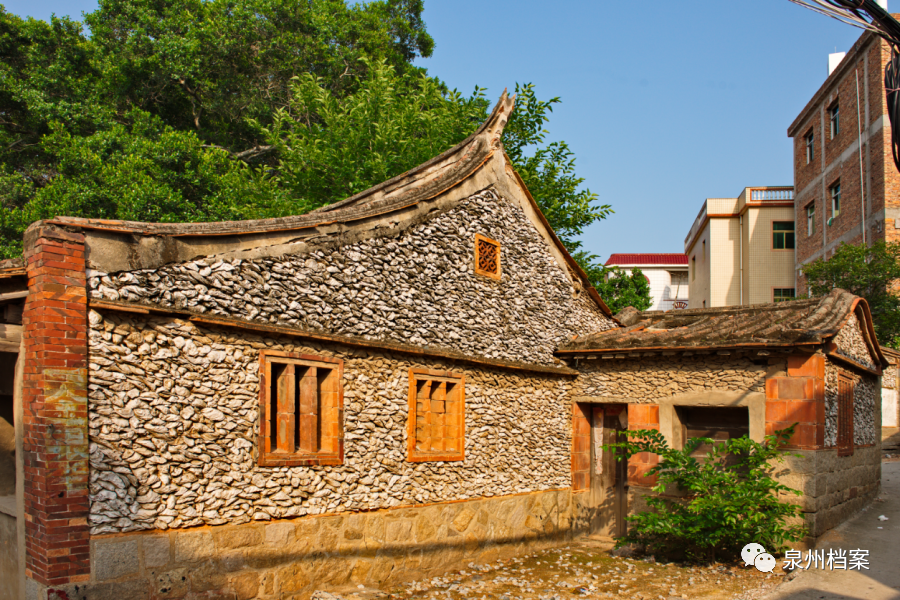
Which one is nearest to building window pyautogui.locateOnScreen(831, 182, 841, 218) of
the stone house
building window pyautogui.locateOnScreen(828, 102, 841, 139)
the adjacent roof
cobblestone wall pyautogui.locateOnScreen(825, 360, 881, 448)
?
building window pyautogui.locateOnScreen(828, 102, 841, 139)

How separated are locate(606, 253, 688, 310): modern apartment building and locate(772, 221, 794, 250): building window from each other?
12.1 m

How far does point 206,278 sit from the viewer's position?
6.55 meters

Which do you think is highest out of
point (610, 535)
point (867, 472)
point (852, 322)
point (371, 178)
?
point (371, 178)

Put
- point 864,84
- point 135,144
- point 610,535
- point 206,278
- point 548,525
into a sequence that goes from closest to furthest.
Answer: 1. point 206,278
2. point 548,525
3. point 610,535
4. point 135,144
5. point 864,84

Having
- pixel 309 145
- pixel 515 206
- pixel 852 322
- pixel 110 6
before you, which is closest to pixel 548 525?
pixel 515 206

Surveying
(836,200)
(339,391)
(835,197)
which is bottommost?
(339,391)

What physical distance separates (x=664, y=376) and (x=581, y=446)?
214 cm

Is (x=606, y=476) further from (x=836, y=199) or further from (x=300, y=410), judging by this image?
(x=836, y=199)

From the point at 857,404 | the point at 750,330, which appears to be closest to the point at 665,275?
the point at 857,404

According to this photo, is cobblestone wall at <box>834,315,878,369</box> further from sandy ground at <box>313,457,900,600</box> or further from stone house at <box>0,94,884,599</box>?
sandy ground at <box>313,457,900,600</box>

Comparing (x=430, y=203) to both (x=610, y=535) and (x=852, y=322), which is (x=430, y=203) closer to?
(x=610, y=535)

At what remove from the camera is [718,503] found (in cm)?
891

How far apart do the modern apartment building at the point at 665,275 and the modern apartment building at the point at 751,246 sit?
10492 millimetres

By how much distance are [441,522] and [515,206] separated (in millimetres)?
5285
